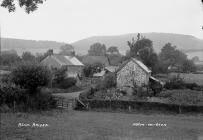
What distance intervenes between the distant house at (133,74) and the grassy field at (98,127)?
52.4 feet

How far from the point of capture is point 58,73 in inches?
2095

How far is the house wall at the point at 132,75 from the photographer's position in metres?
48.7

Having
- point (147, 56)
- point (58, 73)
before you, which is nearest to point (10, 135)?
point (58, 73)

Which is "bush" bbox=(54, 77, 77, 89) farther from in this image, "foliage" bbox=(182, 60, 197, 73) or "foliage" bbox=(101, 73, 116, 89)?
"foliage" bbox=(182, 60, 197, 73)

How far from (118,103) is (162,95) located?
1112 centimetres

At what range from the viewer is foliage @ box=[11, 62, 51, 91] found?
122ft

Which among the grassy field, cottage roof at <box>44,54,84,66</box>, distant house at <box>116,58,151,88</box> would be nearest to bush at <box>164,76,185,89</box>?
distant house at <box>116,58,151,88</box>

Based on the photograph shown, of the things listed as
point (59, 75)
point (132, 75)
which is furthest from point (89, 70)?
point (132, 75)

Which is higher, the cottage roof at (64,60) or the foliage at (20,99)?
the cottage roof at (64,60)

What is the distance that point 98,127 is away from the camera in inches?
999

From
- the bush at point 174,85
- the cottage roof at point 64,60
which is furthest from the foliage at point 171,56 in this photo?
the bush at point 174,85

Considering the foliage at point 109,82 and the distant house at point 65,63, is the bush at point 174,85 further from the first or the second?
the distant house at point 65,63

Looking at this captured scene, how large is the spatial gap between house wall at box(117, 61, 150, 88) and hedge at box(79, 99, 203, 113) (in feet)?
43.7

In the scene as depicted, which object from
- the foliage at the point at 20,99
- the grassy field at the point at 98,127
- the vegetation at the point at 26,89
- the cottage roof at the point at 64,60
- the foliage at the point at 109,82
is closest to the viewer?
the grassy field at the point at 98,127
